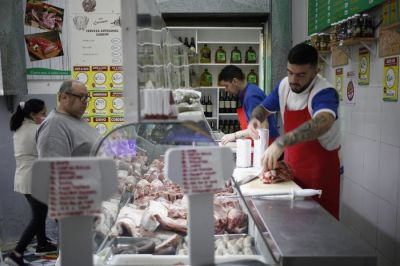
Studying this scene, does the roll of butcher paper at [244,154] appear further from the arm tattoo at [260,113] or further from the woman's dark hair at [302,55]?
the woman's dark hair at [302,55]

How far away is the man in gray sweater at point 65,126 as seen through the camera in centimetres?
293

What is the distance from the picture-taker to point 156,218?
1880mm

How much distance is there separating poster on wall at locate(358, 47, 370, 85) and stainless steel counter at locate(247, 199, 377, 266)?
80.5 inches

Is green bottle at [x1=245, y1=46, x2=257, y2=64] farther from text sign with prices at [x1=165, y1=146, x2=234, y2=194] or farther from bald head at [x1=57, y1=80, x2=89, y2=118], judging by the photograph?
text sign with prices at [x1=165, y1=146, x2=234, y2=194]

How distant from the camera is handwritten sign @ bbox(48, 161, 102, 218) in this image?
101cm

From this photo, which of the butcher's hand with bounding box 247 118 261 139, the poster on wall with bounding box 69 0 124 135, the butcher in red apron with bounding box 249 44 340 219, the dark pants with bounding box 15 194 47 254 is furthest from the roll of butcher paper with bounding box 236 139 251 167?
the dark pants with bounding box 15 194 47 254

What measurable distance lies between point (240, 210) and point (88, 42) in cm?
370

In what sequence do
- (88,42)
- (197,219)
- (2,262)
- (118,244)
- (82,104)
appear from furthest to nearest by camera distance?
(88,42), (2,262), (82,104), (118,244), (197,219)

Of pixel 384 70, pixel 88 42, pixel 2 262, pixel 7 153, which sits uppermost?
pixel 88 42

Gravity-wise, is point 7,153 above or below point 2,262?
above

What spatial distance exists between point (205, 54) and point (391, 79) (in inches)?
163

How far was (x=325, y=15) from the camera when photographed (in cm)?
468

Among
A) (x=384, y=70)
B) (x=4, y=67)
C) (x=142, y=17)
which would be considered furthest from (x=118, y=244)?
(x=4, y=67)

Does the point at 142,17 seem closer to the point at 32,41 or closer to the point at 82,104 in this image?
the point at 82,104
